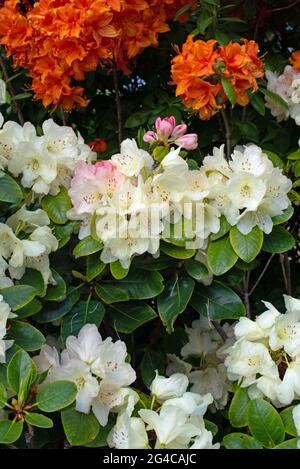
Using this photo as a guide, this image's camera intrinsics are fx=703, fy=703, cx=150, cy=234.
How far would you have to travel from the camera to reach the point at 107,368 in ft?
4.32

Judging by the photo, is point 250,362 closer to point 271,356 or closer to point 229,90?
point 271,356

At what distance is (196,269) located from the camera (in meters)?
1.43

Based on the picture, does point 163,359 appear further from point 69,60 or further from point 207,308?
point 69,60

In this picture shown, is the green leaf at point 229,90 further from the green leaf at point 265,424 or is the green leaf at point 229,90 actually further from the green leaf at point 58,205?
the green leaf at point 265,424

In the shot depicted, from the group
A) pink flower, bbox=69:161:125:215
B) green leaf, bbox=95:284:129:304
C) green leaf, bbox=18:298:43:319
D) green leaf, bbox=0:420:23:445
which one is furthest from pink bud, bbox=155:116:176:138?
green leaf, bbox=0:420:23:445

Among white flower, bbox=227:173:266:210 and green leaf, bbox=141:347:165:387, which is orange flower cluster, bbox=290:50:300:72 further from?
green leaf, bbox=141:347:165:387

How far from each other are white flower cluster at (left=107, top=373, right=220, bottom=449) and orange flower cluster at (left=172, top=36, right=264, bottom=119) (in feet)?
2.48

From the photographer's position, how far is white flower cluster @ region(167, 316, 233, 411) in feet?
5.38

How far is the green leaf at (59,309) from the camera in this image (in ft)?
4.72

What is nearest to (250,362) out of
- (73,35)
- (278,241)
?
(278,241)

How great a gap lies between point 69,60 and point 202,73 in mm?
332

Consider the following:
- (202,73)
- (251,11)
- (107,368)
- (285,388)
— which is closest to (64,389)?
(107,368)

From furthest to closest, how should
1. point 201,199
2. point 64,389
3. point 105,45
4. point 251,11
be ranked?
point 251,11 < point 105,45 < point 201,199 < point 64,389

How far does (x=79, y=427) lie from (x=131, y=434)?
11 cm
